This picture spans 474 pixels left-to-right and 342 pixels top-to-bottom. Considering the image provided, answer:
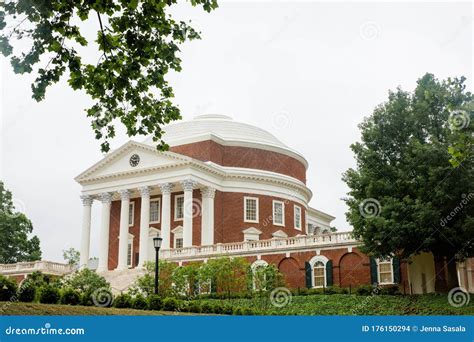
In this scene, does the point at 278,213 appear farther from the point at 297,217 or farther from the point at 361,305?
the point at 361,305

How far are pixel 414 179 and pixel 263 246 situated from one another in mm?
15622

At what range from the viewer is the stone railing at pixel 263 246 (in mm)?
43322

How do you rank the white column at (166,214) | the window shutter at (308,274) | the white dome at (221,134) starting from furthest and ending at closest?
the white dome at (221,134)
the white column at (166,214)
the window shutter at (308,274)

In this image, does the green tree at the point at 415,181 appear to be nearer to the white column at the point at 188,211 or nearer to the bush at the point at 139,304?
the bush at the point at 139,304

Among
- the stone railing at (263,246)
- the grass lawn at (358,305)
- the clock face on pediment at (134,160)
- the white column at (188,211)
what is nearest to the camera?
the grass lawn at (358,305)

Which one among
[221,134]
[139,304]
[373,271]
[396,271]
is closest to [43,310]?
[139,304]

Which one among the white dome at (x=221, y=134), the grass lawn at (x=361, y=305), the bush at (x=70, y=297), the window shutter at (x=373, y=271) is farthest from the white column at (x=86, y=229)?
the bush at (x=70, y=297)

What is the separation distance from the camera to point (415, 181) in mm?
33938

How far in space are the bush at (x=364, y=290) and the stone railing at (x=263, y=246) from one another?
4.41 m

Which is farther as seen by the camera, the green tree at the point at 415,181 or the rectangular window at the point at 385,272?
the rectangular window at the point at 385,272

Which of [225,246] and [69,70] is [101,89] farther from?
[225,246]

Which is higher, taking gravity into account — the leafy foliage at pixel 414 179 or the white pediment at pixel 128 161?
the white pediment at pixel 128 161

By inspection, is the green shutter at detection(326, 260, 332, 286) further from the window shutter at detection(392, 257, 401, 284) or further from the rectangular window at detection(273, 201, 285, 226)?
the rectangular window at detection(273, 201, 285, 226)

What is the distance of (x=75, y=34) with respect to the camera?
1590 cm
